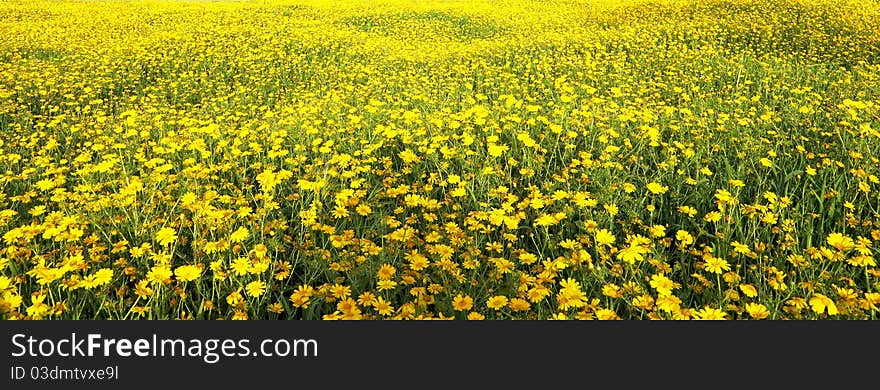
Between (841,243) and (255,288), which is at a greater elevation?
(841,243)

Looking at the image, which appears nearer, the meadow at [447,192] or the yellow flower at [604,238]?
the meadow at [447,192]

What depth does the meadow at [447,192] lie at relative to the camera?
1.89 metres

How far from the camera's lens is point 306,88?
6.23 meters

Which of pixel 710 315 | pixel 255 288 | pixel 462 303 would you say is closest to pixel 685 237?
pixel 710 315

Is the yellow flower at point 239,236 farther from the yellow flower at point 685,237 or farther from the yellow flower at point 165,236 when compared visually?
the yellow flower at point 685,237

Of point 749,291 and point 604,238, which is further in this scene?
point 604,238

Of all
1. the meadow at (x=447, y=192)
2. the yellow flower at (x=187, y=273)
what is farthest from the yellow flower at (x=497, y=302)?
the yellow flower at (x=187, y=273)

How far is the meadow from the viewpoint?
189 centimetres

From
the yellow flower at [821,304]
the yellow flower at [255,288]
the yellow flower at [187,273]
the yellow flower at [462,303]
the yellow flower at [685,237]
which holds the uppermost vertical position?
the yellow flower at [821,304]

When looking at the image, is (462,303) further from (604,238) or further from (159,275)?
(159,275)

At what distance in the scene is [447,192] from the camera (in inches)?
111

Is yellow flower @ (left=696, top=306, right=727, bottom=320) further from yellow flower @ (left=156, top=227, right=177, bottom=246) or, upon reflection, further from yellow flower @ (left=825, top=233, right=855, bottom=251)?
yellow flower @ (left=156, top=227, right=177, bottom=246)

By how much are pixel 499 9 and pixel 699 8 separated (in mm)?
4927

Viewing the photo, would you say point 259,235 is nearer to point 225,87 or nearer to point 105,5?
point 225,87
